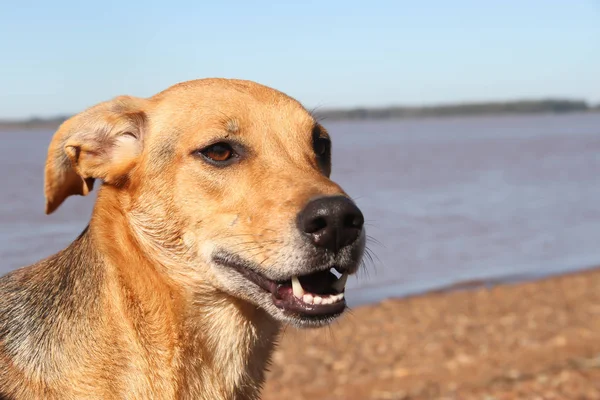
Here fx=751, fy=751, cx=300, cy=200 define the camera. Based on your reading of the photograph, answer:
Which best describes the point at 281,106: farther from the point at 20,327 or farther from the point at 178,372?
the point at 20,327

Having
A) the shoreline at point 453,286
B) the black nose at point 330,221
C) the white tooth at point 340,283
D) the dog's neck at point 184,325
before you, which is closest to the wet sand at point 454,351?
the shoreline at point 453,286

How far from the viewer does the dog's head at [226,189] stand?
3713mm

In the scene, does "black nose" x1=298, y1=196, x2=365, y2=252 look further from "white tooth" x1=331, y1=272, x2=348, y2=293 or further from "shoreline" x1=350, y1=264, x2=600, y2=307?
"shoreline" x1=350, y1=264, x2=600, y2=307

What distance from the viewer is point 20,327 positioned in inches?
160

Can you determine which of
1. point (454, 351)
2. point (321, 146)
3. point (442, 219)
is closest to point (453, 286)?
point (454, 351)

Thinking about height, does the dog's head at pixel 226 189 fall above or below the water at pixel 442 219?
above

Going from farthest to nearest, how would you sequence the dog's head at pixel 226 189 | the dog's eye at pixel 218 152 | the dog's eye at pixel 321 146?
the dog's eye at pixel 321 146
the dog's eye at pixel 218 152
the dog's head at pixel 226 189

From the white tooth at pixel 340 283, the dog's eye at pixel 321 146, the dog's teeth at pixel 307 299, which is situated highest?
the dog's eye at pixel 321 146

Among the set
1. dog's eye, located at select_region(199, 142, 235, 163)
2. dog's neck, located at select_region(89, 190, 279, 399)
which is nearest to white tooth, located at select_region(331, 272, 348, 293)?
dog's neck, located at select_region(89, 190, 279, 399)

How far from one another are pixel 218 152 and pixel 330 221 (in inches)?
33.5

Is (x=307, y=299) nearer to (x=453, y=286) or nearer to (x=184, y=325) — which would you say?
(x=184, y=325)

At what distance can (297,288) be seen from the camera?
149 inches

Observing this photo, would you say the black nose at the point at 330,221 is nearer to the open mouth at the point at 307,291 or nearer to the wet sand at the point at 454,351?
the open mouth at the point at 307,291

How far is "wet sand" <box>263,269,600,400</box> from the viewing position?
8.91m
